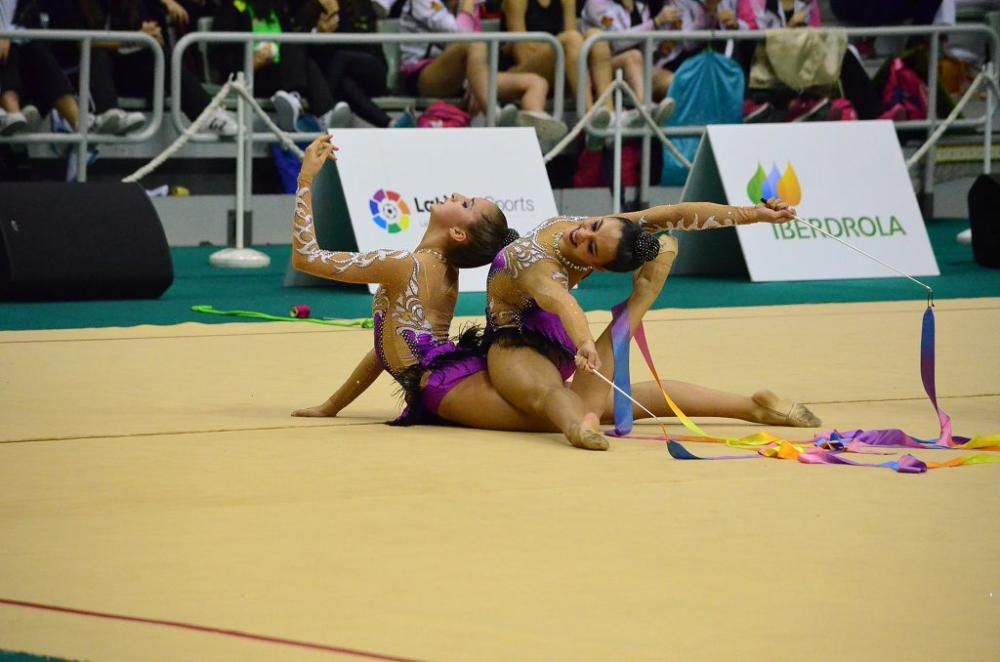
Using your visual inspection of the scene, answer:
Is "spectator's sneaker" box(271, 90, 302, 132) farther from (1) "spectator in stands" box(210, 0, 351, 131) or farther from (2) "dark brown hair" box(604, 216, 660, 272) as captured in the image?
(2) "dark brown hair" box(604, 216, 660, 272)

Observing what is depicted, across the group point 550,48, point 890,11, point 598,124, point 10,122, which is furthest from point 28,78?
point 890,11

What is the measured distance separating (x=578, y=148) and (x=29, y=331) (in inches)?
263

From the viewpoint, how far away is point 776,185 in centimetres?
948

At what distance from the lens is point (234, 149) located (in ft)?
38.8

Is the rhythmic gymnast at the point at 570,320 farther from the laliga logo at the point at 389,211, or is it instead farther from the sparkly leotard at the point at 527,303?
the laliga logo at the point at 389,211

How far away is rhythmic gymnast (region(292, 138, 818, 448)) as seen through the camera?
15.8ft

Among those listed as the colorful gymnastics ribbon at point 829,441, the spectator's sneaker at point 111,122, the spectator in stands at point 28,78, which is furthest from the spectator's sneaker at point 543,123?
the colorful gymnastics ribbon at point 829,441

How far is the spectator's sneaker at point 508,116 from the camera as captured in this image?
37.3 feet

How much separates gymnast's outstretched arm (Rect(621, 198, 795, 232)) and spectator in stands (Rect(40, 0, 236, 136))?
6226 mm

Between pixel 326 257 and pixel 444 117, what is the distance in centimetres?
695

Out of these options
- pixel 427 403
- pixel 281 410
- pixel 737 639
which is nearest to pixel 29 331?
pixel 281 410

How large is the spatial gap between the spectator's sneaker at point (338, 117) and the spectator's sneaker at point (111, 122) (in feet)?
5.06

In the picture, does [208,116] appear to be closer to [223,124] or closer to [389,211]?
[223,124]

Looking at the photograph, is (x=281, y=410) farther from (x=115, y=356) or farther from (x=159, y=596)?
(x=159, y=596)
